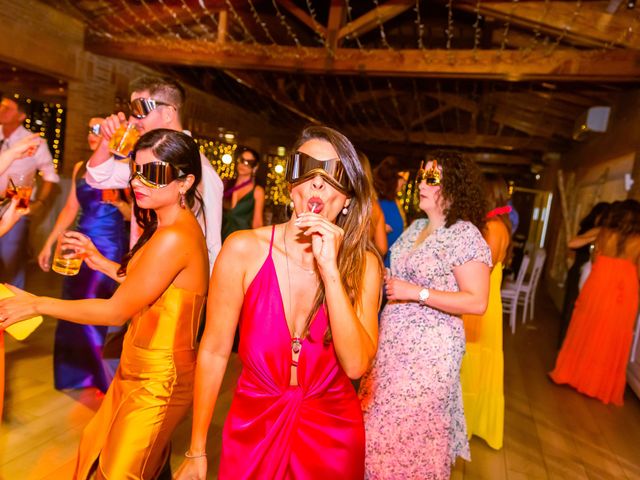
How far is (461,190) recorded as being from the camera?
2.39m

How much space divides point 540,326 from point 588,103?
401 centimetres

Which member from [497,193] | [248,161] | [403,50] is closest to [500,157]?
[403,50]

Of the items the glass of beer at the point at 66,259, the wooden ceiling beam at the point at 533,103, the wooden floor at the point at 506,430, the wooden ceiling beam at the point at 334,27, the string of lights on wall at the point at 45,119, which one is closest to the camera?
the glass of beer at the point at 66,259

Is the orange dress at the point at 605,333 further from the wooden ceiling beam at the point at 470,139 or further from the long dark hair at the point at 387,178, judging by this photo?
the wooden ceiling beam at the point at 470,139

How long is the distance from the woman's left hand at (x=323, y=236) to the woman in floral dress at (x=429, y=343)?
1057 mm

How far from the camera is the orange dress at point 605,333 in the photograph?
4598mm

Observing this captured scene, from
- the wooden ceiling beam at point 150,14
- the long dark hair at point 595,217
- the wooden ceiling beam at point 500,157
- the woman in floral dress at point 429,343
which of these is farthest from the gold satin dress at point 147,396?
the wooden ceiling beam at point 500,157

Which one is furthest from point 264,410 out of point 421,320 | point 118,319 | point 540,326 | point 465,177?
point 540,326

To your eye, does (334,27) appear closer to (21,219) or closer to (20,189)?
(21,219)

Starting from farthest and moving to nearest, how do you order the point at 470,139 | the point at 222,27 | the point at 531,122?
the point at 470,139
the point at 531,122
the point at 222,27

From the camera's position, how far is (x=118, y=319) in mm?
1624

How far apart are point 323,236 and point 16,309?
99cm

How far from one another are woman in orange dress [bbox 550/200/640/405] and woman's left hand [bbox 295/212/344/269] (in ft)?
14.1

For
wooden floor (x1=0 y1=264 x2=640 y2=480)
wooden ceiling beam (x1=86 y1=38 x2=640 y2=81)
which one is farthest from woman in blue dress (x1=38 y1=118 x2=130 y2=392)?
wooden ceiling beam (x1=86 y1=38 x2=640 y2=81)
